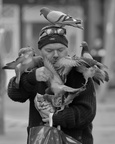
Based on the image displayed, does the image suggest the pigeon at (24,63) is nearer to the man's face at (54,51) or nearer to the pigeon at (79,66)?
the man's face at (54,51)

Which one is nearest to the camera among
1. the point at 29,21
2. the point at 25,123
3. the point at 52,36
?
the point at 52,36

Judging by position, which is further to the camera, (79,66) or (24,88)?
(24,88)

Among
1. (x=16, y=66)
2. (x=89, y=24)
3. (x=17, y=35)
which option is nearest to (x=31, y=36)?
(x=17, y=35)

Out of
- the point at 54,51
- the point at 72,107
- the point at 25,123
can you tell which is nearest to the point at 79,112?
the point at 72,107

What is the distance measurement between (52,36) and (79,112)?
51 centimetres

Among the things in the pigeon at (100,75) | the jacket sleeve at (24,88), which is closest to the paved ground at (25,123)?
the jacket sleeve at (24,88)

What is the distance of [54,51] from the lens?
9.88 feet

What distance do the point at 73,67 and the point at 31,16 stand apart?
14444mm

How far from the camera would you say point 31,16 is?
1731 cm

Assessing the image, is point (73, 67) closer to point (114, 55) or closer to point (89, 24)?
point (114, 55)

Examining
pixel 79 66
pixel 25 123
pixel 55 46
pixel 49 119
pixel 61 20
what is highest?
pixel 61 20

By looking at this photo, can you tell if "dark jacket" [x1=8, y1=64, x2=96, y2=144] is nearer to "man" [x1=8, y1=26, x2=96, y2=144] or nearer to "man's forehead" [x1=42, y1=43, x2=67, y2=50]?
"man" [x1=8, y1=26, x2=96, y2=144]

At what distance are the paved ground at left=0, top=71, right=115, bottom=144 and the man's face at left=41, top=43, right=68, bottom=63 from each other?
452 centimetres

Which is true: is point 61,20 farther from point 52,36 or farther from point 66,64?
point 66,64
